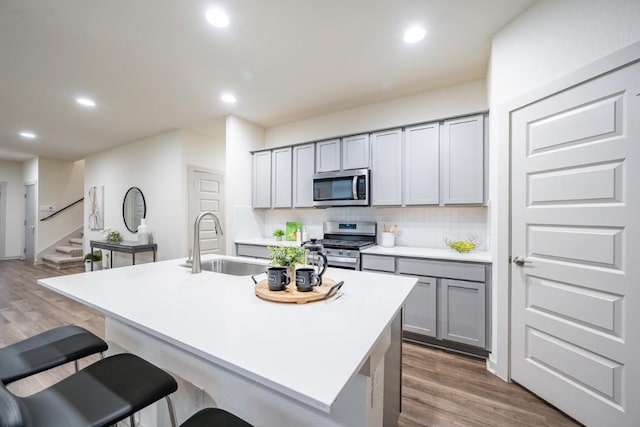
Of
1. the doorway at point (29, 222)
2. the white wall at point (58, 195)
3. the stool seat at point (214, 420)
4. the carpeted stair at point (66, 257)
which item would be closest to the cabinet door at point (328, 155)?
the stool seat at point (214, 420)

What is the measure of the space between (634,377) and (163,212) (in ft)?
18.3

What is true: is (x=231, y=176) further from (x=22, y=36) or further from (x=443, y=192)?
(x=443, y=192)

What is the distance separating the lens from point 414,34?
2.22 meters

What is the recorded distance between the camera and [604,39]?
5.02 ft

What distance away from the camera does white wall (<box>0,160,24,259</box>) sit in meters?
6.93

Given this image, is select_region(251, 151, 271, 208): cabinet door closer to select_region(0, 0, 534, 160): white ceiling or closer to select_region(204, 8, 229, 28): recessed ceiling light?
select_region(0, 0, 534, 160): white ceiling

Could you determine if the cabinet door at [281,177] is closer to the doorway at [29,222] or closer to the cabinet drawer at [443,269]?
the cabinet drawer at [443,269]

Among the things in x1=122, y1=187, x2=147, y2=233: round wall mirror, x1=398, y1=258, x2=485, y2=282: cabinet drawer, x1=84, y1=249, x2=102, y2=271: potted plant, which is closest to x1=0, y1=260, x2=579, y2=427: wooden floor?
x1=398, y1=258, x2=485, y2=282: cabinet drawer

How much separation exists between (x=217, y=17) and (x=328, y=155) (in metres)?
1.85

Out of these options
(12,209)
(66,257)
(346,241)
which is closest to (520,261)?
(346,241)

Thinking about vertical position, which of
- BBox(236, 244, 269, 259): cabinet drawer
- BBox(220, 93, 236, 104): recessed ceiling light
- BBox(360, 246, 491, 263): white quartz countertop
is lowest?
BBox(236, 244, 269, 259): cabinet drawer

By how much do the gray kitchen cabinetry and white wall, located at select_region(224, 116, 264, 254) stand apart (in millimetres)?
2316

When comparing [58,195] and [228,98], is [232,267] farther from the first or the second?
[58,195]

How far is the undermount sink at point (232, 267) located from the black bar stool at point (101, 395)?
3.24 ft
